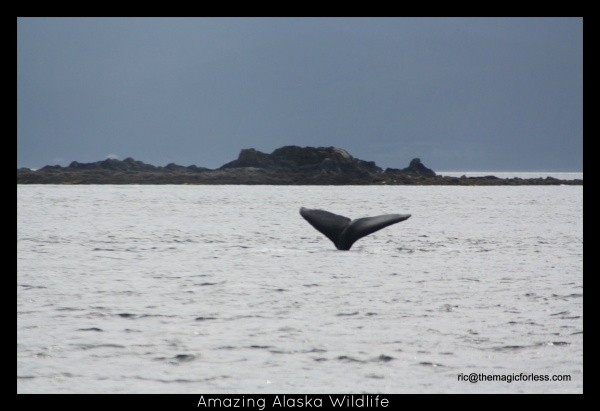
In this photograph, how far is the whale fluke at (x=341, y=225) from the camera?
2006 centimetres

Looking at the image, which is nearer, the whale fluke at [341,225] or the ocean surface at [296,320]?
the ocean surface at [296,320]

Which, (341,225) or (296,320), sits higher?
(341,225)

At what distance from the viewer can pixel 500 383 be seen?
717 cm

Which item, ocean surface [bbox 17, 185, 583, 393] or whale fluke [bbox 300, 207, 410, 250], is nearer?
ocean surface [bbox 17, 185, 583, 393]

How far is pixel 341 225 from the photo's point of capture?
21.3m

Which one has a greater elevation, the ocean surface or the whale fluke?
the whale fluke

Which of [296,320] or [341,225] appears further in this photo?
[341,225]

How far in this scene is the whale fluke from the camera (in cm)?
2006
